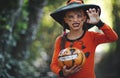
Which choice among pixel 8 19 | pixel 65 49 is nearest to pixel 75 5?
pixel 65 49

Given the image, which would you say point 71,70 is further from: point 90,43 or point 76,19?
point 76,19

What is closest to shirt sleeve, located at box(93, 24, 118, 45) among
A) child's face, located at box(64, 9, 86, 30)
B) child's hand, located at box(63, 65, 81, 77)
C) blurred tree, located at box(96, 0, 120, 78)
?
child's face, located at box(64, 9, 86, 30)

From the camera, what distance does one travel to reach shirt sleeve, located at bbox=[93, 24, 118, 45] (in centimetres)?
581

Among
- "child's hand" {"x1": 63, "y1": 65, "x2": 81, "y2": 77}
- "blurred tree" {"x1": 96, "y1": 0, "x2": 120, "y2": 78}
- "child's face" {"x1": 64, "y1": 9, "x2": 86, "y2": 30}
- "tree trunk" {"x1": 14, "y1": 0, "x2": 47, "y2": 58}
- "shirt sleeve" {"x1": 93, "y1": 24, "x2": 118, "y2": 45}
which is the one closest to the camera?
"child's hand" {"x1": 63, "y1": 65, "x2": 81, "y2": 77}

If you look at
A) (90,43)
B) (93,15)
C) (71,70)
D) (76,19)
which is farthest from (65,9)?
(71,70)

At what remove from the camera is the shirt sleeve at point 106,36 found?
229 inches

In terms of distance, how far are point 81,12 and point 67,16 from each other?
0.61ft

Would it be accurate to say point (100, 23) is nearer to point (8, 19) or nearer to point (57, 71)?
point (57, 71)

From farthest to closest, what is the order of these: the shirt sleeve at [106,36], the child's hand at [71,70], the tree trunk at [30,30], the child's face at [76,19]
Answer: the tree trunk at [30,30], the child's face at [76,19], the shirt sleeve at [106,36], the child's hand at [71,70]

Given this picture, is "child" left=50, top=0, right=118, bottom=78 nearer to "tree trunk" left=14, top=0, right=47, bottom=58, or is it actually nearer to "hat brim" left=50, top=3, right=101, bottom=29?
"hat brim" left=50, top=3, right=101, bottom=29

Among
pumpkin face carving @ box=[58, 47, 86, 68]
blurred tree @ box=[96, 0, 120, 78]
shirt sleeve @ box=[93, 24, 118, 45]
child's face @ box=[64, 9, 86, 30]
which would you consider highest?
child's face @ box=[64, 9, 86, 30]

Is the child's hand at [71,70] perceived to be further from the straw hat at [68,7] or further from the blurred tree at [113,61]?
the blurred tree at [113,61]

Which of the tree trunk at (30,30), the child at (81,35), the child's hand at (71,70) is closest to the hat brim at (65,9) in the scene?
the child at (81,35)

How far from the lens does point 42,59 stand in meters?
19.2
